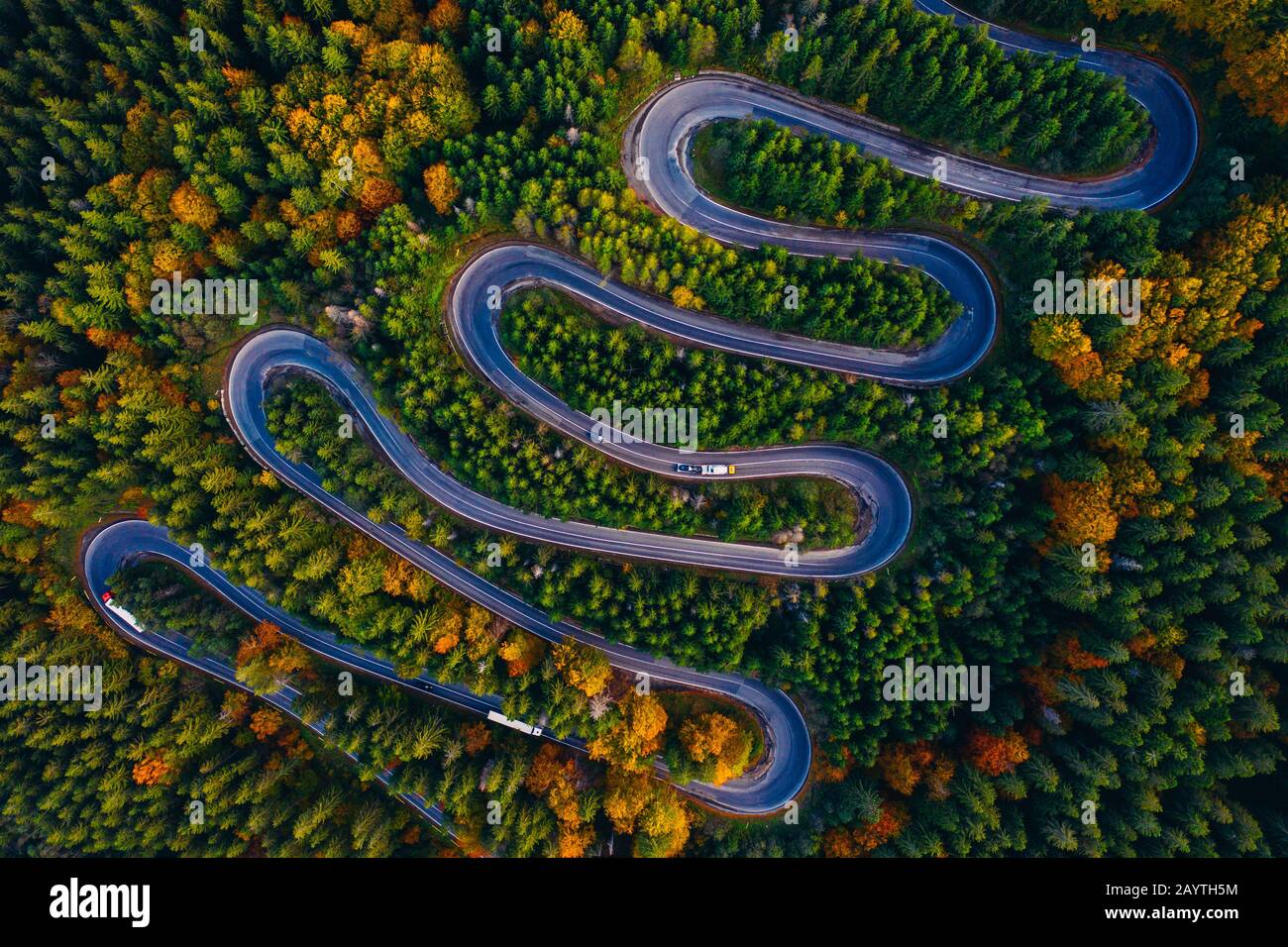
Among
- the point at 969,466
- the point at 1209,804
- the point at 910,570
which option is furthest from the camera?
the point at 910,570

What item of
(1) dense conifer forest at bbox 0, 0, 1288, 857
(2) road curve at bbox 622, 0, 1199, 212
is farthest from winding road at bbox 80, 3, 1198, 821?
(1) dense conifer forest at bbox 0, 0, 1288, 857

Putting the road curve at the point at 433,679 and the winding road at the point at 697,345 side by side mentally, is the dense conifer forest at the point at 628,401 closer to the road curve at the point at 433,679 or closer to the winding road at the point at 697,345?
the winding road at the point at 697,345

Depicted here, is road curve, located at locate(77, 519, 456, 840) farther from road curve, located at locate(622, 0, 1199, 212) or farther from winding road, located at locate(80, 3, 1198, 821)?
road curve, located at locate(622, 0, 1199, 212)

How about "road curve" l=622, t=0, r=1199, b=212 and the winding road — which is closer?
"road curve" l=622, t=0, r=1199, b=212

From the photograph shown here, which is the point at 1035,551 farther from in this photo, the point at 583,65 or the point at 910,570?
the point at 583,65

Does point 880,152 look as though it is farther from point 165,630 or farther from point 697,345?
point 165,630

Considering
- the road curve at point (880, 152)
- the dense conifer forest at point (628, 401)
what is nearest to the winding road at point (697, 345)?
the road curve at point (880, 152)

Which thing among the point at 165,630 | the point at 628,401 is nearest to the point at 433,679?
the point at 165,630

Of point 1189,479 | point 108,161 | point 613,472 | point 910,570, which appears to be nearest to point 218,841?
point 613,472
